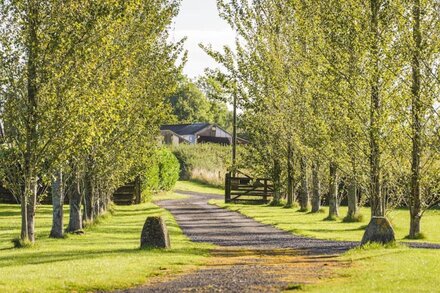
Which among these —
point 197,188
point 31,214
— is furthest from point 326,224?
point 197,188

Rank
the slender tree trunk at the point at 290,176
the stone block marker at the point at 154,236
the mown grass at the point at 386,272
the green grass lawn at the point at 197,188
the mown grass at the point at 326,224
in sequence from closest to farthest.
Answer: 1. the mown grass at the point at 386,272
2. the stone block marker at the point at 154,236
3. the mown grass at the point at 326,224
4. the slender tree trunk at the point at 290,176
5. the green grass lawn at the point at 197,188

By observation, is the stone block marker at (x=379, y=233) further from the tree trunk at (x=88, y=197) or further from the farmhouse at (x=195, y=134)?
the farmhouse at (x=195, y=134)

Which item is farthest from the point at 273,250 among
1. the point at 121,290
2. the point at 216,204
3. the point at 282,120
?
the point at 216,204

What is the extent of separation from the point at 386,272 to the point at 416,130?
Answer: 1249 cm

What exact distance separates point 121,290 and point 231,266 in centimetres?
500

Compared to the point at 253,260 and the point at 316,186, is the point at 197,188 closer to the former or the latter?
the point at 316,186

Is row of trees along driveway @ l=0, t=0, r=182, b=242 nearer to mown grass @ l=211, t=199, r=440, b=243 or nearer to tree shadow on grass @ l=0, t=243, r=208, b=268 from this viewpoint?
tree shadow on grass @ l=0, t=243, r=208, b=268

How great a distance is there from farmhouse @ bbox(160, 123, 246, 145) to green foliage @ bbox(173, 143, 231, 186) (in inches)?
1225

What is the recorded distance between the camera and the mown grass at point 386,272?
17172mm

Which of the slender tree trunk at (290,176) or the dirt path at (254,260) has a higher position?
the slender tree trunk at (290,176)

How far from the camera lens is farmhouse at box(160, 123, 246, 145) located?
14588 centimetres

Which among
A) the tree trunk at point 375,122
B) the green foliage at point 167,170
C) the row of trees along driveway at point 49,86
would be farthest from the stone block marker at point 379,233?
the green foliage at point 167,170

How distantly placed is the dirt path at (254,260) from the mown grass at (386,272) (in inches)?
22.5

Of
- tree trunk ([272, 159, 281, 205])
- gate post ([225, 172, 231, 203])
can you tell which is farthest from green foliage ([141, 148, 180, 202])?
tree trunk ([272, 159, 281, 205])
